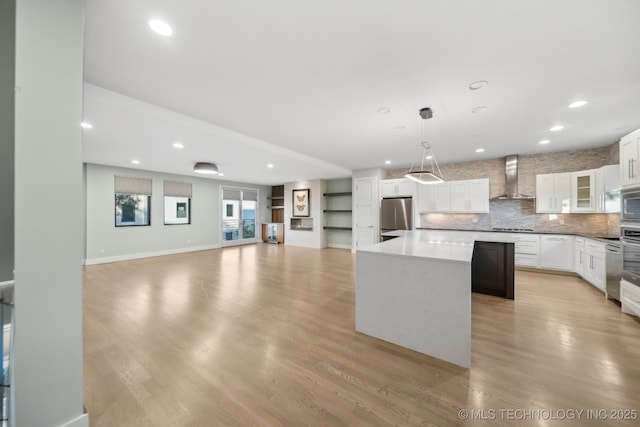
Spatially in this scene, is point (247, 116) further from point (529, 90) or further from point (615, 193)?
point (615, 193)

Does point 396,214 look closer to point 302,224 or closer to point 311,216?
point 311,216

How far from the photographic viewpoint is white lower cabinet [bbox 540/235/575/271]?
489cm

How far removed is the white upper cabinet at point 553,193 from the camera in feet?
16.7

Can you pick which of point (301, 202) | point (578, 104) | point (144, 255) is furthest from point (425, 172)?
point (144, 255)

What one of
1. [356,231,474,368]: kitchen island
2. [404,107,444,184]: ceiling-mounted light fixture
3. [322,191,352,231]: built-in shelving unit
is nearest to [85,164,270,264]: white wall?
[322,191,352,231]: built-in shelving unit

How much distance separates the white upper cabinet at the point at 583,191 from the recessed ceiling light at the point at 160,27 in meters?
7.29

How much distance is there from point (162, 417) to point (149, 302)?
8.08 feet

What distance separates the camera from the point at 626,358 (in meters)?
2.17

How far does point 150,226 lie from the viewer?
7.24 m

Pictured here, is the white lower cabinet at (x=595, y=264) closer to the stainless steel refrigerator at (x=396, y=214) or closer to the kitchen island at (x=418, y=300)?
the kitchen island at (x=418, y=300)

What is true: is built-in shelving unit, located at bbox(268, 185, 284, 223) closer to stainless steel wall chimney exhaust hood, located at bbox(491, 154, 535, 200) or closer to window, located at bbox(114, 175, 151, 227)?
window, located at bbox(114, 175, 151, 227)

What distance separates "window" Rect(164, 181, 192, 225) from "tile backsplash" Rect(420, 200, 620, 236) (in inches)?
309

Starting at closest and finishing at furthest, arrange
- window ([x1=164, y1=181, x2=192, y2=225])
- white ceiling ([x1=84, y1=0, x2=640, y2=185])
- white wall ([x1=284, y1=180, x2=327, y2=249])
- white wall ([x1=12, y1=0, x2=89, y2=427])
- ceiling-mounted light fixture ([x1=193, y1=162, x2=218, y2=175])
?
white wall ([x1=12, y1=0, x2=89, y2=427]) → white ceiling ([x1=84, y1=0, x2=640, y2=185]) → ceiling-mounted light fixture ([x1=193, y1=162, x2=218, y2=175]) → window ([x1=164, y1=181, x2=192, y2=225]) → white wall ([x1=284, y1=180, x2=327, y2=249])

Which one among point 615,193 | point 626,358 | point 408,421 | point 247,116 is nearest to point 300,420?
point 408,421
